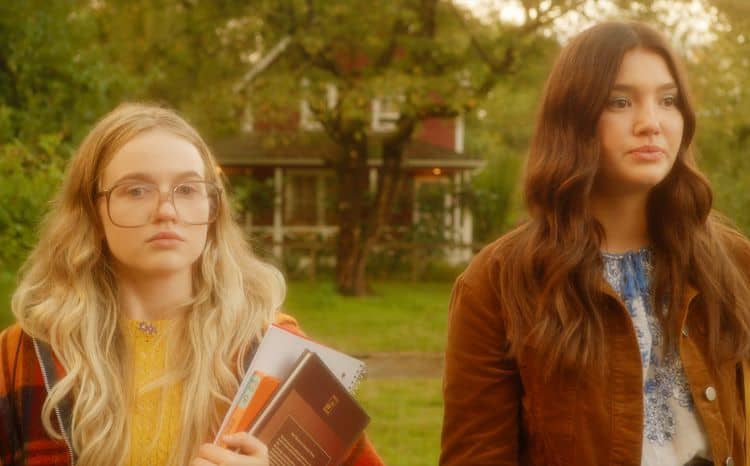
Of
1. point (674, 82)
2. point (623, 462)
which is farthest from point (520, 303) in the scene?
point (674, 82)

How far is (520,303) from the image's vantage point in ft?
7.84

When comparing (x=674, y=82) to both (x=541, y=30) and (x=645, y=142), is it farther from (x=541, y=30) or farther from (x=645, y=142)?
(x=541, y=30)

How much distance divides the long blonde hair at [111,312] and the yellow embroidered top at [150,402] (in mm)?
26

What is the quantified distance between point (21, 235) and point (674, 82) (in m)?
5.88

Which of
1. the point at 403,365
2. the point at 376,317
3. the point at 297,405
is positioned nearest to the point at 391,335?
the point at 403,365

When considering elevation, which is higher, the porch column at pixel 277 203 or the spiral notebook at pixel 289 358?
the spiral notebook at pixel 289 358

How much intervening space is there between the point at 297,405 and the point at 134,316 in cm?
56

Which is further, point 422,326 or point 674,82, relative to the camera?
point 422,326

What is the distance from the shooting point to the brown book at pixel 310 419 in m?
2.13

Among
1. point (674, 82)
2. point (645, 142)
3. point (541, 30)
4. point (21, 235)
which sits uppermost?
point (541, 30)

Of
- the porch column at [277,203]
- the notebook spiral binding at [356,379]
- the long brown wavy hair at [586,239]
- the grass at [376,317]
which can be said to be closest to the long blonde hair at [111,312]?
the notebook spiral binding at [356,379]

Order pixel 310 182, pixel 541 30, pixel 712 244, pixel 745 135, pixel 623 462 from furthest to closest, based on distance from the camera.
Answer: pixel 310 182
pixel 541 30
pixel 745 135
pixel 712 244
pixel 623 462

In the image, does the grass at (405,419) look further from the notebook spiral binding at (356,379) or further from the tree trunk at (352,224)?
the tree trunk at (352,224)

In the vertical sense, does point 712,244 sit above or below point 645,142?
below
